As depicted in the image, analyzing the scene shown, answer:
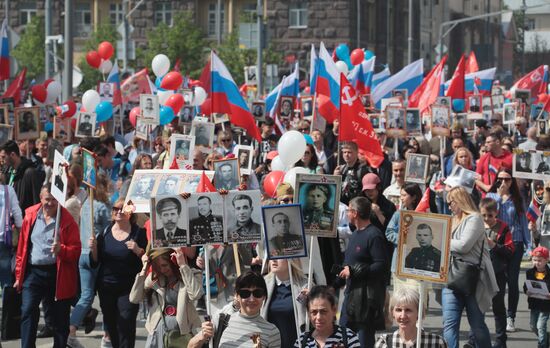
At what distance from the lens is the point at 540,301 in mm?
11008

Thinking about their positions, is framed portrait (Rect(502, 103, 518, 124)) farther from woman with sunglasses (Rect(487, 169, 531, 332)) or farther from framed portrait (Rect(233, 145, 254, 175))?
woman with sunglasses (Rect(487, 169, 531, 332))

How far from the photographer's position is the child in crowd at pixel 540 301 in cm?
1098

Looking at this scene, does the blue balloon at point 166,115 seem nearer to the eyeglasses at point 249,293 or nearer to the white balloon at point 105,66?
the white balloon at point 105,66

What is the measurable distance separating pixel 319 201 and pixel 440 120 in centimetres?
1246

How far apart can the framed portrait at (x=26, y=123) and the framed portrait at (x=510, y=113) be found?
12.5 meters

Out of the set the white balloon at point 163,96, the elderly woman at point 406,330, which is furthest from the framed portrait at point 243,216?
the white balloon at point 163,96

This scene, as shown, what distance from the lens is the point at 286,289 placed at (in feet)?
29.6

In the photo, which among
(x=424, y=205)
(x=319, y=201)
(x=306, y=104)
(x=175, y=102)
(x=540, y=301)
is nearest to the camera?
(x=319, y=201)

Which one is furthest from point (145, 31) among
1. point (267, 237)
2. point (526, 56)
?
point (526, 56)

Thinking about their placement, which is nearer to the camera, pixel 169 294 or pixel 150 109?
pixel 169 294

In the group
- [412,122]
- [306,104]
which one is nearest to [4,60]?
[306,104]

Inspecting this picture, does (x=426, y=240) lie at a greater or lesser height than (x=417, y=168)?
lesser

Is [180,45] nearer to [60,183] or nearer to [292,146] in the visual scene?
[292,146]

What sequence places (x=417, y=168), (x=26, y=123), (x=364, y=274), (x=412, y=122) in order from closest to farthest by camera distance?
(x=364, y=274) → (x=417, y=168) → (x=26, y=123) → (x=412, y=122)
